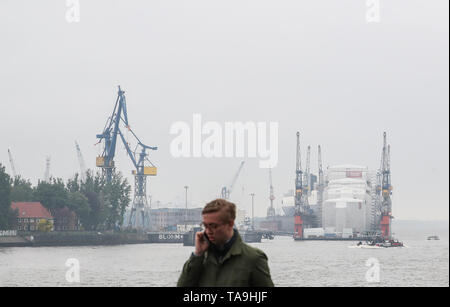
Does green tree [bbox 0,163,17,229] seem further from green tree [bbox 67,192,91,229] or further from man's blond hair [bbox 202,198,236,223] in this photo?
man's blond hair [bbox 202,198,236,223]

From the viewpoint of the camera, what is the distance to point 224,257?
389cm

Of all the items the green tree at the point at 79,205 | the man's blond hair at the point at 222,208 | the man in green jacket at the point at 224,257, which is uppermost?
the green tree at the point at 79,205

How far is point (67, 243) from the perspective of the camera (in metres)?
110

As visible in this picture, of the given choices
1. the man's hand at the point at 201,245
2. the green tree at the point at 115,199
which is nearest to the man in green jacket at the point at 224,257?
the man's hand at the point at 201,245

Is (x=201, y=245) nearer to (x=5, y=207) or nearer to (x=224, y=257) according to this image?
(x=224, y=257)

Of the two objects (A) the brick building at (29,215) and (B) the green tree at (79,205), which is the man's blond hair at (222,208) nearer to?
(A) the brick building at (29,215)

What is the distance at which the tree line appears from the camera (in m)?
104

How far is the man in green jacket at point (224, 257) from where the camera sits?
382 cm

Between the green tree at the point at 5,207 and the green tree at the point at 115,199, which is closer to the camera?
the green tree at the point at 5,207

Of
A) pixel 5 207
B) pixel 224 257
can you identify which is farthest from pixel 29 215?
pixel 224 257

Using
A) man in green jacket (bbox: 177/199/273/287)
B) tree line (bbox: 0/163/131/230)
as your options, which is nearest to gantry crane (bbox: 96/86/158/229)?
tree line (bbox: 0/163/131/230)

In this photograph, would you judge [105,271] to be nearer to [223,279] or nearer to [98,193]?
[223,279]

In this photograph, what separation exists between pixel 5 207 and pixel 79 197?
554 inches

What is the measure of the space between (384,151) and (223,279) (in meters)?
176
